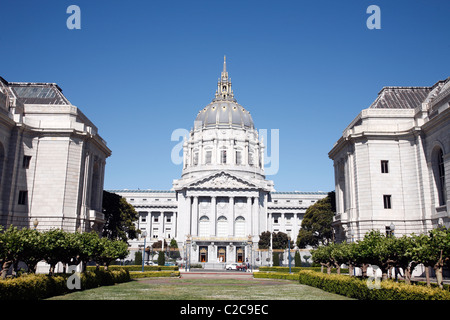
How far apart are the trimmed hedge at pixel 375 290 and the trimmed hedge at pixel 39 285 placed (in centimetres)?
1703

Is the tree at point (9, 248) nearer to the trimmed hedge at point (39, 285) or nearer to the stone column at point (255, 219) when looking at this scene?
the trimmed hedge at point (39, 285)

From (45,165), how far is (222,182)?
64806mm

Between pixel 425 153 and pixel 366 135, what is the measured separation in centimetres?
632

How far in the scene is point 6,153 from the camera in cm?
4441

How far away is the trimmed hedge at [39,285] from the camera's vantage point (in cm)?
2153

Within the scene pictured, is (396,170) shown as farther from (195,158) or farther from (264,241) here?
(195,158)

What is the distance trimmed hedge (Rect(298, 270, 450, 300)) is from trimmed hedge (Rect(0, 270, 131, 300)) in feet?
55.9

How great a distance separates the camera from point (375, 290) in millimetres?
23094

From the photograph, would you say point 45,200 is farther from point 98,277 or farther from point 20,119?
point 98,277

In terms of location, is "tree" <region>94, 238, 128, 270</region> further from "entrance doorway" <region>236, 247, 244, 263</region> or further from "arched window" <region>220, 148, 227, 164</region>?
"arched window" <region>220, 148, 227, 164</region>

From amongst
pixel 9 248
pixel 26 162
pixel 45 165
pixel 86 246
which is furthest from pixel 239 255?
pixel 9 248

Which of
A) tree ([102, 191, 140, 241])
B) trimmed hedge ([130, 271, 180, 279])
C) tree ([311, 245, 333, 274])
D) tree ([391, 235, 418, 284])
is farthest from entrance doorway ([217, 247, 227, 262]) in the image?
tree ([391, 235, 418, 284])

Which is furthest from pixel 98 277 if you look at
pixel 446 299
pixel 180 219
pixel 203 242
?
pixel 180 219

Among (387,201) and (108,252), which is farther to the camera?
(387,201)
